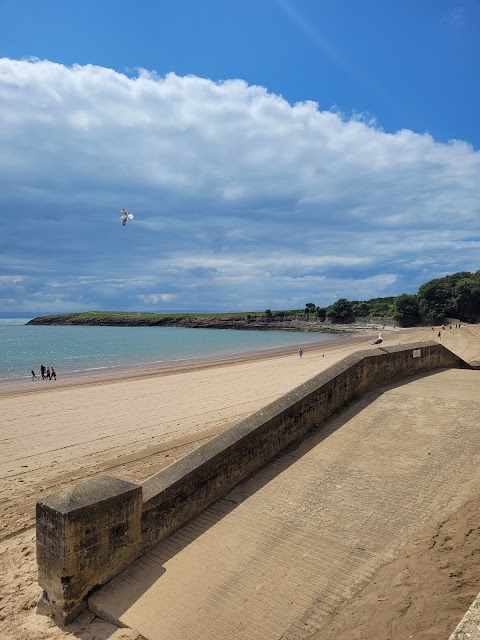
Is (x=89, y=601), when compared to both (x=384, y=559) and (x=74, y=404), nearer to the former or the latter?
(x=384, y=559)

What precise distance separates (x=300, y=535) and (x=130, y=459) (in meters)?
6.03

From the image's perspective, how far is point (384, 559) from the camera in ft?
15.7

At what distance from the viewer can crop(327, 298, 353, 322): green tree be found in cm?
11444

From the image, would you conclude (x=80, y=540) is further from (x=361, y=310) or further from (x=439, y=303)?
(x=361, y=310)

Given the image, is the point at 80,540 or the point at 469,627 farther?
the point at 80,540

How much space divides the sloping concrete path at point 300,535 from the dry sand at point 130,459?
0.28 m

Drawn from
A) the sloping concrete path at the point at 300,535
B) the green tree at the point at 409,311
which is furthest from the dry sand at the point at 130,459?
the green tree at the point at 409,311

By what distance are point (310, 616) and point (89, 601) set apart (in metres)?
2.33

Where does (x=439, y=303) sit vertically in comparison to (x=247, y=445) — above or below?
above

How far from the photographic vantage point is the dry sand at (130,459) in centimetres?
426

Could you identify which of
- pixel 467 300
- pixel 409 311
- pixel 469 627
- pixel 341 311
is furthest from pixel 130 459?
pixel 341 311

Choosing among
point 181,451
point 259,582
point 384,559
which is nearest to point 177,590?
point 259,582

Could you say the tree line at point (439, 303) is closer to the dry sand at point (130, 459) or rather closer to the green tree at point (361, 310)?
the green tree at point (361, 310)

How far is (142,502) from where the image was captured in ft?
17.0
